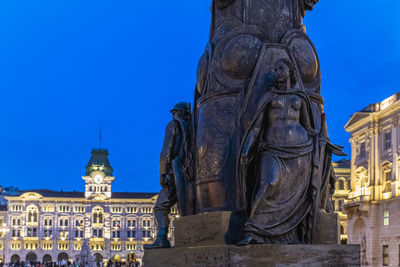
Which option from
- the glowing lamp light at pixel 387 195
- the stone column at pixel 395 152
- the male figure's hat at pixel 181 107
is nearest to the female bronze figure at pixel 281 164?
the male figure's hat at pixel 181 107

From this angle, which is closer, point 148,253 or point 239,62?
point 239,62

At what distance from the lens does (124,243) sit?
332ft

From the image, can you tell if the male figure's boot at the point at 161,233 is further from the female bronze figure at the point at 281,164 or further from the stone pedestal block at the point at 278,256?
the female bronze figure at the point at 281,164

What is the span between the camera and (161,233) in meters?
7.62

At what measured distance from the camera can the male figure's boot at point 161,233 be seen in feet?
24.5

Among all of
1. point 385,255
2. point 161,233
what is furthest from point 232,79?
point 385,255

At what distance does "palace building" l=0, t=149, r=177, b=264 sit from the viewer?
97812 mm

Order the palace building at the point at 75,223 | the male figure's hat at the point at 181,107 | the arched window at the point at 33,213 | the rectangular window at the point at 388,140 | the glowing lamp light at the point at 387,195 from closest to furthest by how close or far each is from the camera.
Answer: the male figure's hat at the point at 181,107 → the glowing lamp light at the point at 387,195 → the rectangular window at the point at 388,140 → the palace building at the point at 75,223 → the arched window at the point at 33,213

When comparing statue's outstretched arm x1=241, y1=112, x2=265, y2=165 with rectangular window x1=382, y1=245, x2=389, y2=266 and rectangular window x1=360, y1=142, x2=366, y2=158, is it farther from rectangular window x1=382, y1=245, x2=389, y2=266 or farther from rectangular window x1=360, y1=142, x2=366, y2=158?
rectangular window x1=360, y1=142, x2=366, y2=158

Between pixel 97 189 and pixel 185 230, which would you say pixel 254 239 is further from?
pixel 97 189

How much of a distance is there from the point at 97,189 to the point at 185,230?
97.9m

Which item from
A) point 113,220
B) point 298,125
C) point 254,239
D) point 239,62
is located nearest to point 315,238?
point 254,239

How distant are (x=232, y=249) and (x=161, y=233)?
2099 mm

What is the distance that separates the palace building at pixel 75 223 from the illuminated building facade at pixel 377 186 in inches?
2259
